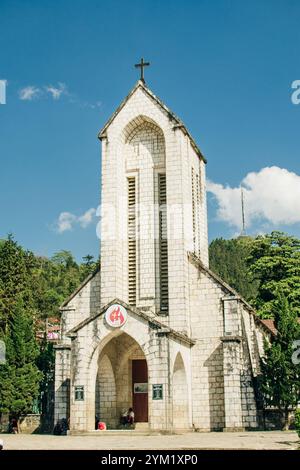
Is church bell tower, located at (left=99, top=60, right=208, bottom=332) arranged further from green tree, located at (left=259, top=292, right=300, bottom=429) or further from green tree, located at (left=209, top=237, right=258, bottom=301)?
green tree, located at (left=209, top=237, right=258, bottom=301)

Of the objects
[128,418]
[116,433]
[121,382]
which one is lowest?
[116,433]

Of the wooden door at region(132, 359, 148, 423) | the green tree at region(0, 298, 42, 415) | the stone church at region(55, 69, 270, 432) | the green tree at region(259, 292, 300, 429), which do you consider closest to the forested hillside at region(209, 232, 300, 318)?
the stone church at region(55, 69, 270, 432)

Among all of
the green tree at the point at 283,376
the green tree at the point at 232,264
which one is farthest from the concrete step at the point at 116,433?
the green tree at the point at 232,264

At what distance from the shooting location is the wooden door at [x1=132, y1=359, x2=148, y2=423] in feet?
91.2

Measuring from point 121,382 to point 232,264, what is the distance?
66.7m

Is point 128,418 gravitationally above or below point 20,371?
below

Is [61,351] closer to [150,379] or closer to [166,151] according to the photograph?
[150,379]

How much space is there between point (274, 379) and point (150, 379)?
634 cm

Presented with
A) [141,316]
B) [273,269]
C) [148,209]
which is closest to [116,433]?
[141,316]

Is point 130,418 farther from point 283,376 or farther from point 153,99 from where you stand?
point 153,99

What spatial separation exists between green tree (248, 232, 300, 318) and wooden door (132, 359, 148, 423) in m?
16.8

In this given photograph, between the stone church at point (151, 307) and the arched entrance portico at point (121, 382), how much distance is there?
0.16 feet

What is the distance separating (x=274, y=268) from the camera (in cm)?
4678
